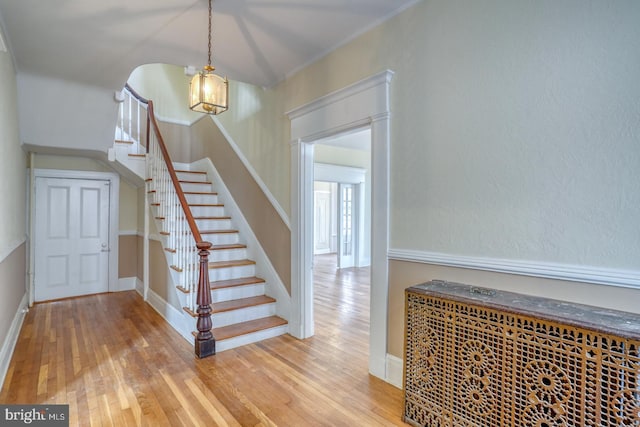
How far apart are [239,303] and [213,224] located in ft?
4.80

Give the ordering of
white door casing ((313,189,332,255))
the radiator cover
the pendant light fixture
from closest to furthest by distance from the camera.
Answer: the radiator cover, the pendant light fixture, white door casing ((313,189,332,255))

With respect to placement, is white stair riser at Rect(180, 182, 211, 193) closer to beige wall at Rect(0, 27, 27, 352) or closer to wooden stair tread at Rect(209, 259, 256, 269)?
wooden stair tread at Rect(209, 259, 256, 269)

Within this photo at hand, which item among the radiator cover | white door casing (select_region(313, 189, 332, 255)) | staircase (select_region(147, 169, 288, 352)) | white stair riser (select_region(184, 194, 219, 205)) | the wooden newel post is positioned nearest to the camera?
the radiator cover

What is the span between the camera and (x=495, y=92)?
6.60 ft

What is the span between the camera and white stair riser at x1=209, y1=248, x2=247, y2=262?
4215 mm

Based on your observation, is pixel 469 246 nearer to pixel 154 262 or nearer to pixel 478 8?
pixel 478 8

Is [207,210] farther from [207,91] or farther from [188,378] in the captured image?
[207,91]

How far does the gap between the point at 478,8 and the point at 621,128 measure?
1108 millimetres

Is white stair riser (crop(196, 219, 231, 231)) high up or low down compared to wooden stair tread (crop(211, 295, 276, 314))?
up

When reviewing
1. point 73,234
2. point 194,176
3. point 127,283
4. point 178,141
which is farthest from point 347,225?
point 73,234

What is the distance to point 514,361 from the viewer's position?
1643 mm

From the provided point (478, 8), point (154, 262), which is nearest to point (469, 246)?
point (478, 8)

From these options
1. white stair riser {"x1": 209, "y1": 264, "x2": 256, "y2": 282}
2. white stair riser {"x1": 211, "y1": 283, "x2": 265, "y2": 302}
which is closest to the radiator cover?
white stair riser {"x1": 211, "y1": 283, "x2": 265, "y2": 302}

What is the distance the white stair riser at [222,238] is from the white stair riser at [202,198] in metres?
0.89
